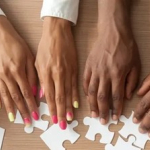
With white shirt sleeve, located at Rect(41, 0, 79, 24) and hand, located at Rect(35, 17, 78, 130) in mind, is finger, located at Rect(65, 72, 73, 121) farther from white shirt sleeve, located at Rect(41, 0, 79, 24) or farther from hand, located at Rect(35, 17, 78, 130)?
white shirt sleeve, located at Rect(41, 0, 79, 24)

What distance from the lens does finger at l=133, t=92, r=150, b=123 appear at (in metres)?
1.00

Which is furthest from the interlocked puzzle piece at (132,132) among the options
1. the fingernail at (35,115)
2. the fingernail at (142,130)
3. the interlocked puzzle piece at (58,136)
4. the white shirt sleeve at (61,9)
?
the white shirt sleeve at (61,9)

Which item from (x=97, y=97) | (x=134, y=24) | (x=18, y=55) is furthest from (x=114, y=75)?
(x=18, y=55)

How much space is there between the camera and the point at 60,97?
3.44 feet

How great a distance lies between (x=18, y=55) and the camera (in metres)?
1.08

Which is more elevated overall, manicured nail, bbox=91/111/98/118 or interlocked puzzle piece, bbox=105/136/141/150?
manicured nail, bbox=91/111/98/118

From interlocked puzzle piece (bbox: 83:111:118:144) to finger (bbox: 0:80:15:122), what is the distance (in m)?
0.23

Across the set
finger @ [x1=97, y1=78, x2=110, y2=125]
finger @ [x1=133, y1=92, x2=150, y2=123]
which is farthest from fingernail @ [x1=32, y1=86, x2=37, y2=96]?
finger @ [x1=133, y1=92, x2=150, y2=123]

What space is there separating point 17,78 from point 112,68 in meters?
0.31

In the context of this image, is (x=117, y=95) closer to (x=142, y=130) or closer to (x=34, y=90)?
(x=142, y=130)

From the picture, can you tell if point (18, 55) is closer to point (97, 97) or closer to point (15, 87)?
point (15, 87)

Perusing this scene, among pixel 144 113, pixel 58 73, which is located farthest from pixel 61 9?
pixel 144 113

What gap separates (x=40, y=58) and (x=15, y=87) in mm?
124

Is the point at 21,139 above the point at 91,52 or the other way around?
the other way around
